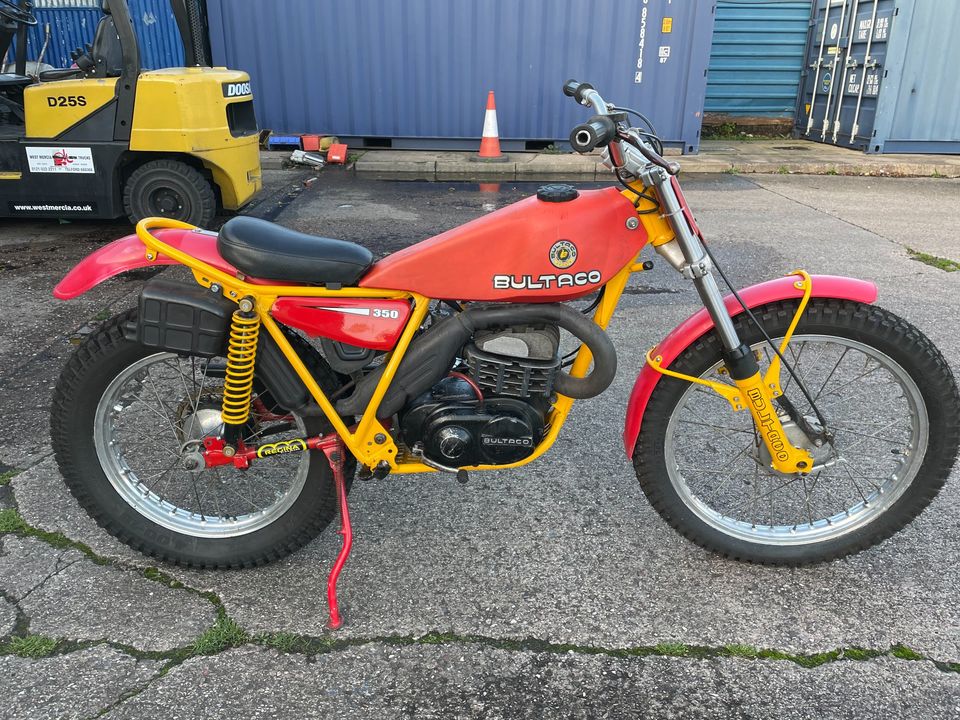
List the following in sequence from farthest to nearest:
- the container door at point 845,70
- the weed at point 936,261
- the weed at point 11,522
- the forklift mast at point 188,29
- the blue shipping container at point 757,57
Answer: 1. the blue shipping container at point 757,57
2. the container door at point 845,70
3. the forklift mast at point 188,29
4. the weed at point 936,261
5. the weed at point 11,522

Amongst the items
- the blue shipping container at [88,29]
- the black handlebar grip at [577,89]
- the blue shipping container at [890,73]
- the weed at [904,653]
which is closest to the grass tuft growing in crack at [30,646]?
the black handlebar grip at [577,89]

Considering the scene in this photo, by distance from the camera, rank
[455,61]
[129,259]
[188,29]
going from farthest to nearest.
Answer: [455,61]
[188,29]
[129,259]

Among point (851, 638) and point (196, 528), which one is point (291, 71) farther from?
point (851, 638)

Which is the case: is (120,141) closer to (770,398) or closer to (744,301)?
(744,301)

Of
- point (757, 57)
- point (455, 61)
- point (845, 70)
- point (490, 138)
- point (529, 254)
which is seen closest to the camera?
point (529, 254)

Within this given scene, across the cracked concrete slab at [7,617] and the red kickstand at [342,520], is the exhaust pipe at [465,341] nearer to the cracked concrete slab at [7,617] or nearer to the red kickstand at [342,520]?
the red kickstand at [342,520]

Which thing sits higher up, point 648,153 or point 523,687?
point 648,153

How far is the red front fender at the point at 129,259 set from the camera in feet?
7.68

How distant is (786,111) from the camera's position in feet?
43.2

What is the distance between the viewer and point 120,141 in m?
6.29

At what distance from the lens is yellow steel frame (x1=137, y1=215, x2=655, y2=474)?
231 centimetres

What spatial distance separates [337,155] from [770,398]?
8.68m

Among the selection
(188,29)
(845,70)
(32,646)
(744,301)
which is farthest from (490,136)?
(32,646)

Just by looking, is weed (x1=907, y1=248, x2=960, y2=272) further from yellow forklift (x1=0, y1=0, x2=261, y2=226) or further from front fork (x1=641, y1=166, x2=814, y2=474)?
yellow forklift (x1=0, y1=0, x2=261, y2=226)
